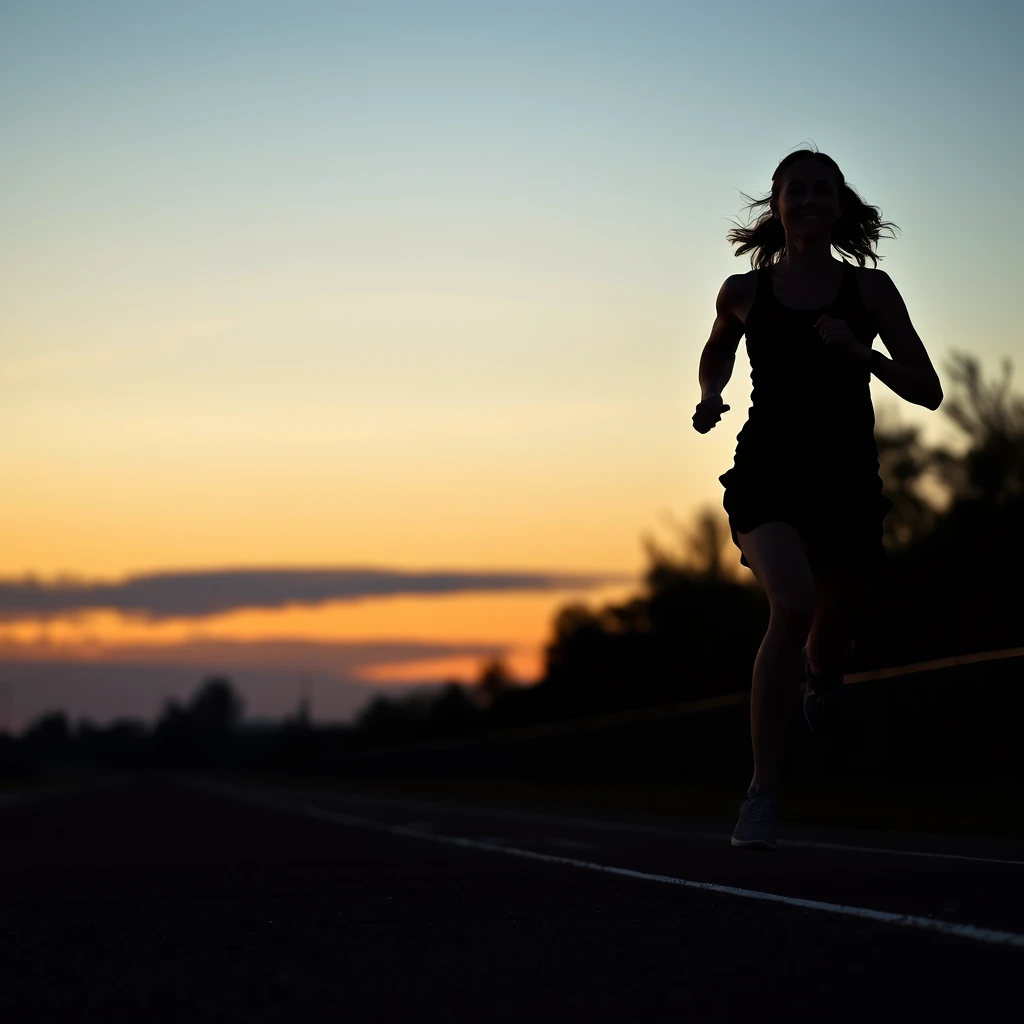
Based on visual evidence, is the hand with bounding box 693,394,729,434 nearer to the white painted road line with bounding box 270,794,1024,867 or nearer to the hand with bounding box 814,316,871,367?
the hand with bounding box 814,316,871,367

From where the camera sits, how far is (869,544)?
23.1ft

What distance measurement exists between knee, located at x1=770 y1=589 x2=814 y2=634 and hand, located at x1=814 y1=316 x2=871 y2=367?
909 mm

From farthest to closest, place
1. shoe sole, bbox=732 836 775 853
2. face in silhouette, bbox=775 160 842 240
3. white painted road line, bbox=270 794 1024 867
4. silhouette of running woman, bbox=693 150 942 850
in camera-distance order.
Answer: face in silhouette, bbox=775 160 842 240 < white painted road line, bbox=270 794 1024 867 < silhouette of running woman, bbox=693 150 942 850 < shoe sole, bbox=732 836 775 853

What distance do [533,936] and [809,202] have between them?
3.58 m

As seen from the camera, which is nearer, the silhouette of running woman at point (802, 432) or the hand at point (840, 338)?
the hand at point (840, 338)

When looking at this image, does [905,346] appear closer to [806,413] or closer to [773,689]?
[806,413]

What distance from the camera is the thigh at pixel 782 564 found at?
6.64 metres

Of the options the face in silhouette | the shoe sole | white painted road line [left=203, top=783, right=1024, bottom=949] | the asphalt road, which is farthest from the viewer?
the face in silhouette

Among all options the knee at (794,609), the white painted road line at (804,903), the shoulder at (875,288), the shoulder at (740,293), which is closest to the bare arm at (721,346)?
the shoulder at (740,293)

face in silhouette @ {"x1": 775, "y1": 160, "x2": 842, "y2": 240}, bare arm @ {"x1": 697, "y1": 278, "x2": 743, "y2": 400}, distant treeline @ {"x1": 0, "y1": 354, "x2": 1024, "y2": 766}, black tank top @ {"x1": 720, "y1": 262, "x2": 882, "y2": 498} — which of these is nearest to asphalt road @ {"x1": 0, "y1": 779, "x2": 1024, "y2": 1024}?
black tank top @ {"x1": 720, "y1": 262, "x2": 882, "y2": 498}

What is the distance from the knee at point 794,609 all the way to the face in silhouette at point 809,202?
1451mm

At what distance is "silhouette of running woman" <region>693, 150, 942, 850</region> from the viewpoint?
6723 millimetres

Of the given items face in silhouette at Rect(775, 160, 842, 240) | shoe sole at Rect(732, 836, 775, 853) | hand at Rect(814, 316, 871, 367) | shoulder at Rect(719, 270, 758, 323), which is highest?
face in silhouette at Rect(775, 160, 842, 240)

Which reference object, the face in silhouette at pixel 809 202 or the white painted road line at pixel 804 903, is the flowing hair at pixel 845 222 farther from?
the white painted road line at pixel 804 903
